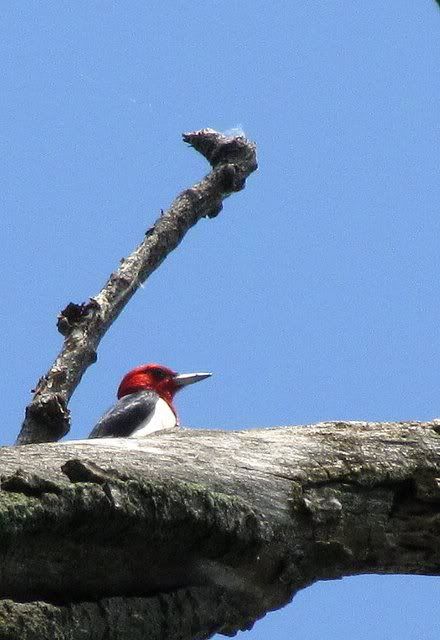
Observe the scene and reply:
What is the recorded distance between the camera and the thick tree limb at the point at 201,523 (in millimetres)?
2020

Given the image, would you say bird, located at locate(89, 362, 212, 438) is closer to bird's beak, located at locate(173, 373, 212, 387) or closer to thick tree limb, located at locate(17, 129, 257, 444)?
bird's beak, located at locate(173, 373, 212, 387)

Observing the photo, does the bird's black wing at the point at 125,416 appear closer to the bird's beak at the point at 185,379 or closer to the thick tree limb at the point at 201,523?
the bird's beak at the point at 185,379

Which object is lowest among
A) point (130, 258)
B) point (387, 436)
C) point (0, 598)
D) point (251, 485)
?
point (0, 598)

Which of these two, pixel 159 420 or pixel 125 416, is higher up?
pixel 159 420

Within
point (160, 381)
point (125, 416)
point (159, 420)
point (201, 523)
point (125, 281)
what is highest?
point (160, 381)

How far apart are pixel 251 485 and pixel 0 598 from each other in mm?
663

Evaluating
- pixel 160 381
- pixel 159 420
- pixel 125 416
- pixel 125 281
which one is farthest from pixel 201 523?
pixel 160 381

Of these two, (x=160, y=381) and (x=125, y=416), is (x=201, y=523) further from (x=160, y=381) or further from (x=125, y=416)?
(x=160, y=381)

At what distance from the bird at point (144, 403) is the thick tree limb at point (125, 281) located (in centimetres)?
319

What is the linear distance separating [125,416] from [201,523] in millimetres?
6381

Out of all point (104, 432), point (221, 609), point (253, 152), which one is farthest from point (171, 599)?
point (104, 432)

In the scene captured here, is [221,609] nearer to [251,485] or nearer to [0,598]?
[251,485]

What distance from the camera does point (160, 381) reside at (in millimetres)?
9703

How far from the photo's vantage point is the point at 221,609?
2.30m
